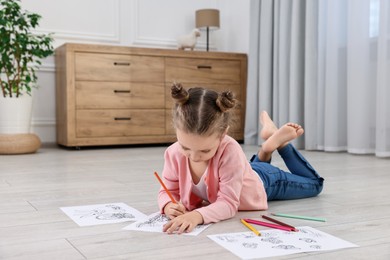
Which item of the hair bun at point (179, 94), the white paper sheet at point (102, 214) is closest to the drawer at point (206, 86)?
the white paper sheet at point (102, 214)

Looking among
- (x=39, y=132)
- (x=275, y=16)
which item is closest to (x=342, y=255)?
(x=275, y=16)

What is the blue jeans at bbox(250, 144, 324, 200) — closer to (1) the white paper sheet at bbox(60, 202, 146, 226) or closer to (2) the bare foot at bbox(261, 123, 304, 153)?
(2) the bare foot at bbox(261, 123, 304, 153)

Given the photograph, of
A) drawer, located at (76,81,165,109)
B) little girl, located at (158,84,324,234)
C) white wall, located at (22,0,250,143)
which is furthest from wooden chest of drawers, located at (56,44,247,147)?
little girl, located at (158,84,324,234)

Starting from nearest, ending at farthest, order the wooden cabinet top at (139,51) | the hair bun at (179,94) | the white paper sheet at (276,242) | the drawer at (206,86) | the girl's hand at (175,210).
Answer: the white paper sheet at (276,242), the hair bun at (179,94), the girl's hand at (175,210), the wooden cabinet top at (139,51), the drawer at (206,86)

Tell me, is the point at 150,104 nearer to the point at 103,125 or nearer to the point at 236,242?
the point at 103,125

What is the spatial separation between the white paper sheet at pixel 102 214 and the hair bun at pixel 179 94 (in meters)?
0.38

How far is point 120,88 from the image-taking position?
3.72 metres

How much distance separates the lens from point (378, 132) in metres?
2.96

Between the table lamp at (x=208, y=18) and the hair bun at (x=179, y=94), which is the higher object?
the table lamp at (x=208, y=18)

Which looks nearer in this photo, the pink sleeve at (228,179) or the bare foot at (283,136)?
the pink sleeve at (228,179)

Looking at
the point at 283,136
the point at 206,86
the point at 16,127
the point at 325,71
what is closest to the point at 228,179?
the point at 283,136

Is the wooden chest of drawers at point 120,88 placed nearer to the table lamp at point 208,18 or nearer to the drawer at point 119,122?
the drawer at point 119,122

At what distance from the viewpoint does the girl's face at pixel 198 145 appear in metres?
1.19

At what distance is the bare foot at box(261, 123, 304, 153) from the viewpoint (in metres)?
1.61
